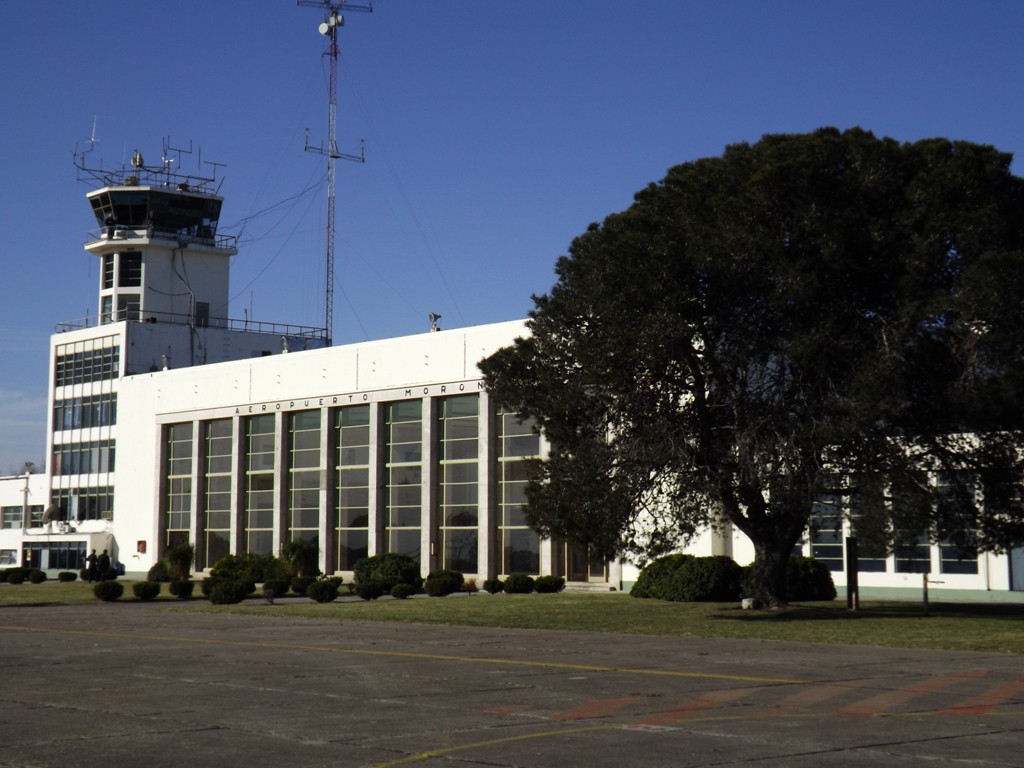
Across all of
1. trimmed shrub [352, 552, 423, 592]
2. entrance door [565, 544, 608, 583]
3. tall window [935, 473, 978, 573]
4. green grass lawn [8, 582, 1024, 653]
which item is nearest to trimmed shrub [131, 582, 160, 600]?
green grass lawn [8, 582, 1024, 653]

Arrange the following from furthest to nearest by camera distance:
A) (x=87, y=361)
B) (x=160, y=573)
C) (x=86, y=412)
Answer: (x=87, y=361) → (x=86, y=412) → (x=160, y=573)

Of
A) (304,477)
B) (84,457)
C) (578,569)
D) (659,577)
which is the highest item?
(84,457)

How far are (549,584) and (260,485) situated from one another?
22508 mm

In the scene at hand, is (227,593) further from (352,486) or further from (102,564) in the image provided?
(102,564)

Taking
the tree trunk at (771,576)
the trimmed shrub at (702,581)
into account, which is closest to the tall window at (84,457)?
the trimmed shrub at (702,581)

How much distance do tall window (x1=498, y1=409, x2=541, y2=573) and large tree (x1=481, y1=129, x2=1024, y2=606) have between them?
Answer: 64.5ft

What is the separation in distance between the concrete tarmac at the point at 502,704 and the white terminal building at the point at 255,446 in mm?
14604

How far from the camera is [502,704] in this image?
13695 millimetres

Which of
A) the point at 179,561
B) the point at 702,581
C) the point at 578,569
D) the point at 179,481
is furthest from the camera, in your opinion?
the point at 179,481

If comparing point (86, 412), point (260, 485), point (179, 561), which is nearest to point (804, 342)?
point (260, 485)

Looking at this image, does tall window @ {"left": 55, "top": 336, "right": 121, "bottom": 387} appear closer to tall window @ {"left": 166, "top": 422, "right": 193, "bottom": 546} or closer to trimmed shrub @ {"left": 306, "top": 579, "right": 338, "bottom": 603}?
tall window @ {"left": 166, "top": 422, "right": 193, "bottom": 546}

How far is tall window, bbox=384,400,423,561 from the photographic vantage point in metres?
56.7

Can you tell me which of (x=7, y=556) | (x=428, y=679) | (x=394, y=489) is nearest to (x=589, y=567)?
(x=394, y=489)

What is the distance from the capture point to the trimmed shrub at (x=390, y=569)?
50088mm
